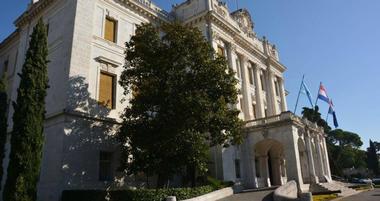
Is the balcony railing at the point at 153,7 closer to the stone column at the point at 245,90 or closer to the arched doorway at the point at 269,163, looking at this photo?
the stone column at the point at 245,90

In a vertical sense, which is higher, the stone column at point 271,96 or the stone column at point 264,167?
the stone column at point 271,96

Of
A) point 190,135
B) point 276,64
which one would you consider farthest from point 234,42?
point 190,135

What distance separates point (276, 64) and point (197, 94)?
27.9 meters

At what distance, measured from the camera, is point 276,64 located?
43.5m

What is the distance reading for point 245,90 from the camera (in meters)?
34.2

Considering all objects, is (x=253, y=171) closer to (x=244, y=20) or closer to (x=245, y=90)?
(x=245, y=90)

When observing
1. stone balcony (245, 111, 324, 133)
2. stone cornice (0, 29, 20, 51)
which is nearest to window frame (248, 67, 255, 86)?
stone balcony (245, 111, 324, 133)

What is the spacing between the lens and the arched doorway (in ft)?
102

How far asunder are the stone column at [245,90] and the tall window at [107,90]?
593 inches

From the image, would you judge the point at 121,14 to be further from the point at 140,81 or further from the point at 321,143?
the point at 321,143

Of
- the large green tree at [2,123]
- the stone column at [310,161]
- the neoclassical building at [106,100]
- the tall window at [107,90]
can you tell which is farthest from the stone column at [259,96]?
the large green tree at [2,123]

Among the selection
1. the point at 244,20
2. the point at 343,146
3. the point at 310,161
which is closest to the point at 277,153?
the point at 310,161

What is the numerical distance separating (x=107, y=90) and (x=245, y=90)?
16206mm

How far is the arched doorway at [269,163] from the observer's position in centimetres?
3118
